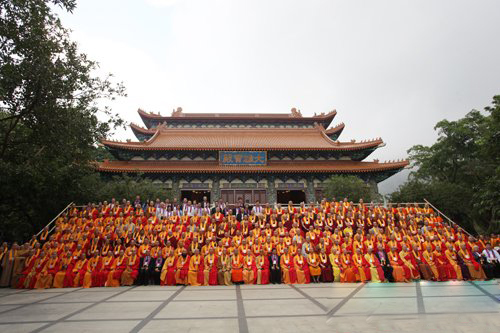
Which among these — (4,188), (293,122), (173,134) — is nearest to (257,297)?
(4,188)

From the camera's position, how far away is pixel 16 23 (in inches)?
283

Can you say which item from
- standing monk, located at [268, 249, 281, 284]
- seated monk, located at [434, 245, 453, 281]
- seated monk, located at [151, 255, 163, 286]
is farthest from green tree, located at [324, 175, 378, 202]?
seated monk, located at [151, 255, 163, 286]

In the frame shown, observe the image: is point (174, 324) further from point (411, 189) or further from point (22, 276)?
point (411, 189)

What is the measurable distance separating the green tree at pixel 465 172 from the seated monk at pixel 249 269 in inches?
333

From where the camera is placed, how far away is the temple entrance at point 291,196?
787 inches

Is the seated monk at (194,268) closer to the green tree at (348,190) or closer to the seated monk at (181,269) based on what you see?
the seated monk at (181,269)

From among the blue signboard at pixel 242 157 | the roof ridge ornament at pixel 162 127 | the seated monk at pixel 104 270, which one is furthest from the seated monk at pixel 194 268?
the roof ridge ornament at pixel 162 127

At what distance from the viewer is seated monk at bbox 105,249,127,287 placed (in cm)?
831

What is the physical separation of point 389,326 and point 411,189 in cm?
1550

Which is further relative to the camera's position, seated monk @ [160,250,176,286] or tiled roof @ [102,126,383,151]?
tiled roof @ [102,126,383,151]

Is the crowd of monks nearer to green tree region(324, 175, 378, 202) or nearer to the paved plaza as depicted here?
the paved plaza

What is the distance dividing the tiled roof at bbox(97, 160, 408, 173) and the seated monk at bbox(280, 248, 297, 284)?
9.85 m

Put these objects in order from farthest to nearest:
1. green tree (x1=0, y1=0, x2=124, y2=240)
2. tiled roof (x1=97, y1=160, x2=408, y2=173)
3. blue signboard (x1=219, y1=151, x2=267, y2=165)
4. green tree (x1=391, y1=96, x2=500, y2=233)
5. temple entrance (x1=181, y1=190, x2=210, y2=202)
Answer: blue signboard (x1=219, y1=151, x2=267, y2=165), temple entrance (x1=181, y1=190, x2=210, y2=202), tiled roof (x1=97, y1=160, x2=408, y2=173), green tree (x1=391, y1=96, x2=500, y2=233), green tree (x1=0, y1=0, x2=124, y2=240)

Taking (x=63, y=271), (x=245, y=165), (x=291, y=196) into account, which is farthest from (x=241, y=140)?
(x=63, y=271)
